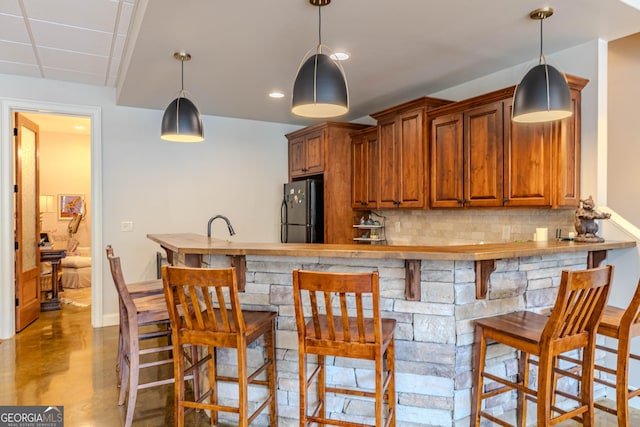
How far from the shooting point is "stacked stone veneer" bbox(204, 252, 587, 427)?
7.00ft

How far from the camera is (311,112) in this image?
2.36 metres

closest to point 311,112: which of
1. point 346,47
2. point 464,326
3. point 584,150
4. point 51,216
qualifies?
point 346,47

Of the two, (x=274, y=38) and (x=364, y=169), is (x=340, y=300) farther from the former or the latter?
(x=364, y=169)

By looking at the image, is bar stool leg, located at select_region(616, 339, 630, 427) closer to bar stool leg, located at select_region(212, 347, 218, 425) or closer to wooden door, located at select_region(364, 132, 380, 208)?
bar stool leg, located at select_region(212, 347, 218, 425)

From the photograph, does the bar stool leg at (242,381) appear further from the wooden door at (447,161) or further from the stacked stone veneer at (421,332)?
the wooden door at (447,161)

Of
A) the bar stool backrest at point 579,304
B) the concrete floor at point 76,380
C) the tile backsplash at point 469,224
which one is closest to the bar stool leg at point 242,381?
the concrete floor at point 76,380

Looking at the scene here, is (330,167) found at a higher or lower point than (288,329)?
higher

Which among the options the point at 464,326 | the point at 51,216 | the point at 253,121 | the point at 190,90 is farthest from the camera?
the point at 51,216

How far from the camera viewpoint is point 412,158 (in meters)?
3.91

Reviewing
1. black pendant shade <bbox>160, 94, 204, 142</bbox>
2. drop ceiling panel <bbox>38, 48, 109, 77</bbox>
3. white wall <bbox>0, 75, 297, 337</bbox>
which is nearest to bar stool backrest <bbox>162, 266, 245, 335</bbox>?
black pendant shade <bbox>160, 94, 204, 142</bbox>

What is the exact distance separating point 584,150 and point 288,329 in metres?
2.52

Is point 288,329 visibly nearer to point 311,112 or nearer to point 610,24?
point 311,112

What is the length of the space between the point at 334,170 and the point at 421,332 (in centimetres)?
293

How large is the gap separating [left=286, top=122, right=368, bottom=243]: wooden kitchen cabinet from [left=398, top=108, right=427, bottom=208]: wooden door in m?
0.97
